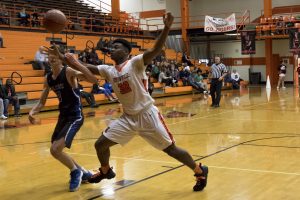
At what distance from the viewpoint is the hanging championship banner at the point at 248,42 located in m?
29.2

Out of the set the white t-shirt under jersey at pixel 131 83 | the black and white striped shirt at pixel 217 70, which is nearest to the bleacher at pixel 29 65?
the black and white striped shirt at pixel 217 70

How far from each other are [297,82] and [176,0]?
1306 cm

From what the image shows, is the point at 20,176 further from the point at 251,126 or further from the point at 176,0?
the point at 176,0

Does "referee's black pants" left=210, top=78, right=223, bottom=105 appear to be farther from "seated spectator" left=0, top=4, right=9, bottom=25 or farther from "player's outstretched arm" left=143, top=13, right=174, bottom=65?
"seated spectator" left=0, top=4, right=9, bottom=25

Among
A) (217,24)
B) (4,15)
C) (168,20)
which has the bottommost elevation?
(168,20)

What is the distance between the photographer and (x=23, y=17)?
23.7 metres

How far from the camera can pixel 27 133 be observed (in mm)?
10719

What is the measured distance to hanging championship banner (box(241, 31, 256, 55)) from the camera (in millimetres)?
29234

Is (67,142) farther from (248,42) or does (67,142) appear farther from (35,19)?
(248,42)

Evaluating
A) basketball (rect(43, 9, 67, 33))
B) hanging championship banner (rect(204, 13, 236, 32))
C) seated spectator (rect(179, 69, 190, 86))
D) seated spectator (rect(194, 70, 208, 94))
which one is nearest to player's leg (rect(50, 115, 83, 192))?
basketball (rect(43, 9, 67, 33))

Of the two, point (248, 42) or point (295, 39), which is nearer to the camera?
A: point (295, 39)

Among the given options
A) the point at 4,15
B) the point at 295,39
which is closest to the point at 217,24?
the point at 295,39

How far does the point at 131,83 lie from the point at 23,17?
66.0ft

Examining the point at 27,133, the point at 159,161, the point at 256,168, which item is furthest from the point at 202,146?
the point at 27,133
